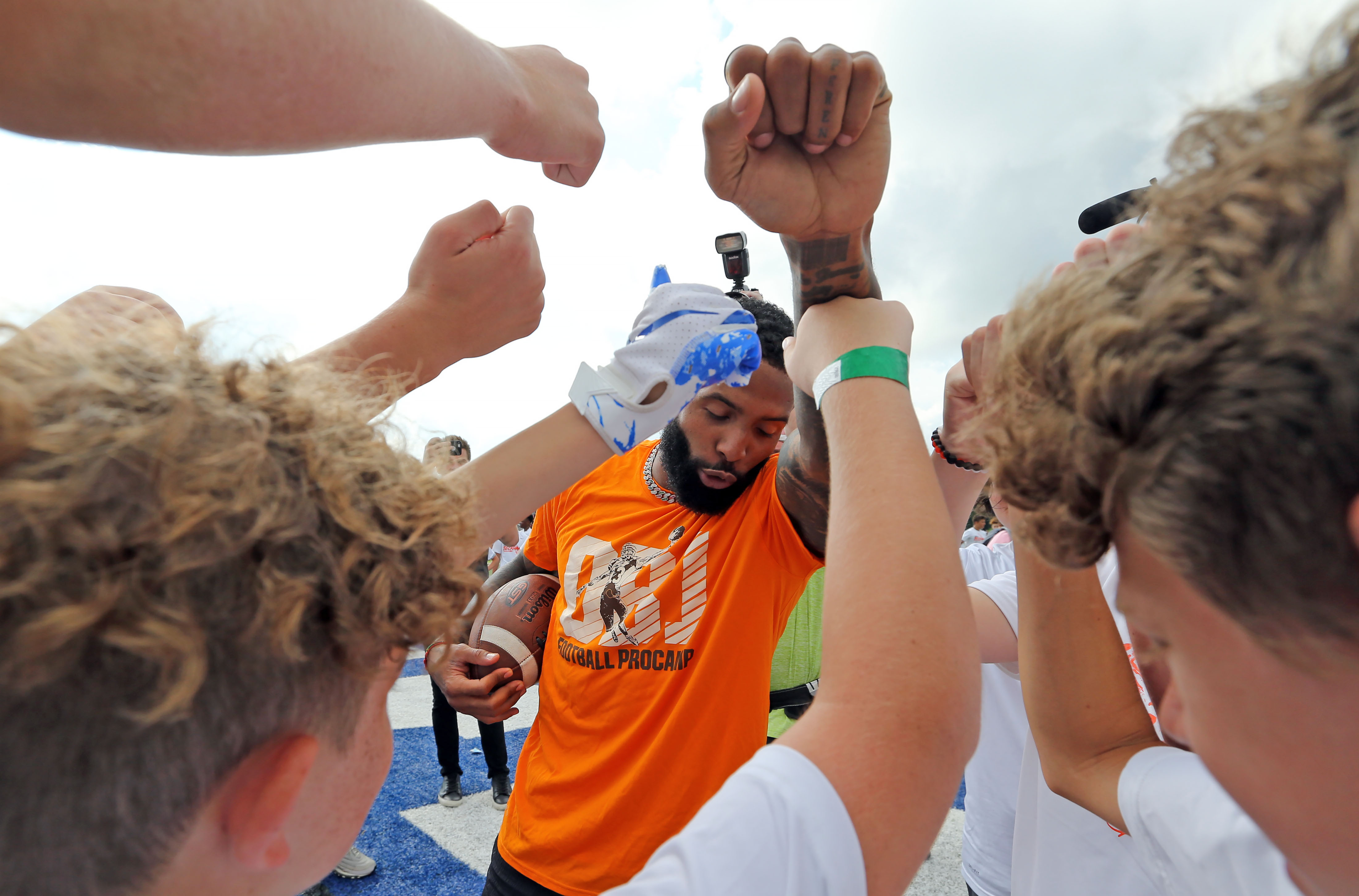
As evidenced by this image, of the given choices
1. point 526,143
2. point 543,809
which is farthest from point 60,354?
point 543,809

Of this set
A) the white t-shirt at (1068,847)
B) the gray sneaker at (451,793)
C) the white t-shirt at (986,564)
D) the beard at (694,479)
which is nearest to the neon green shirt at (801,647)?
the white t-shirt at (986,564)

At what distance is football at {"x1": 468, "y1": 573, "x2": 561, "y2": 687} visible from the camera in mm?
2273

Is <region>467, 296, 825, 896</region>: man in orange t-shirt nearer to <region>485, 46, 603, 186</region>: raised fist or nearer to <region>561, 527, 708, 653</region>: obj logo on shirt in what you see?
<region>561, 527, 708, 653</region>: obj logo on shirt

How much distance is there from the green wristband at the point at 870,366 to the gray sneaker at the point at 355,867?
415cm

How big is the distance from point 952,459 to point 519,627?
1.55m

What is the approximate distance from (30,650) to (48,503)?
117mm

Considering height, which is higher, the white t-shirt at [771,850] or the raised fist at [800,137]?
the raised fist at [800,137]

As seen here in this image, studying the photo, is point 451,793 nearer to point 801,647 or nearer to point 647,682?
point 801,647

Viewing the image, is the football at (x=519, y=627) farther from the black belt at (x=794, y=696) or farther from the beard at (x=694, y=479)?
the black belt at (x=794, y=696)

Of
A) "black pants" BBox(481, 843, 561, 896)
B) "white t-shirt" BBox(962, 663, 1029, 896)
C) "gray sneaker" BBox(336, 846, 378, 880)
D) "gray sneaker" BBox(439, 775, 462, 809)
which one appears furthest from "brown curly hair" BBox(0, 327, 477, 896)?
A: "gray sneaker" BBox(439, 775, 462, 809)

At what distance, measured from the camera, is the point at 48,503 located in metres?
0.55

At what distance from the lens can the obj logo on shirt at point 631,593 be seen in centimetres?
205

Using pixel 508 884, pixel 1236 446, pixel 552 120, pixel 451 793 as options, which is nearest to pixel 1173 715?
pixel 1236 446

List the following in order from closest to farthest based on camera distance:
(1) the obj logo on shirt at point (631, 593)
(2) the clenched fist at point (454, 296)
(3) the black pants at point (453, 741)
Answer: (2) the clenched fist at point (454, 296)
(1) the obj logo on shirt at point (631, 593)
(3) the black pants at point (453, 741)
